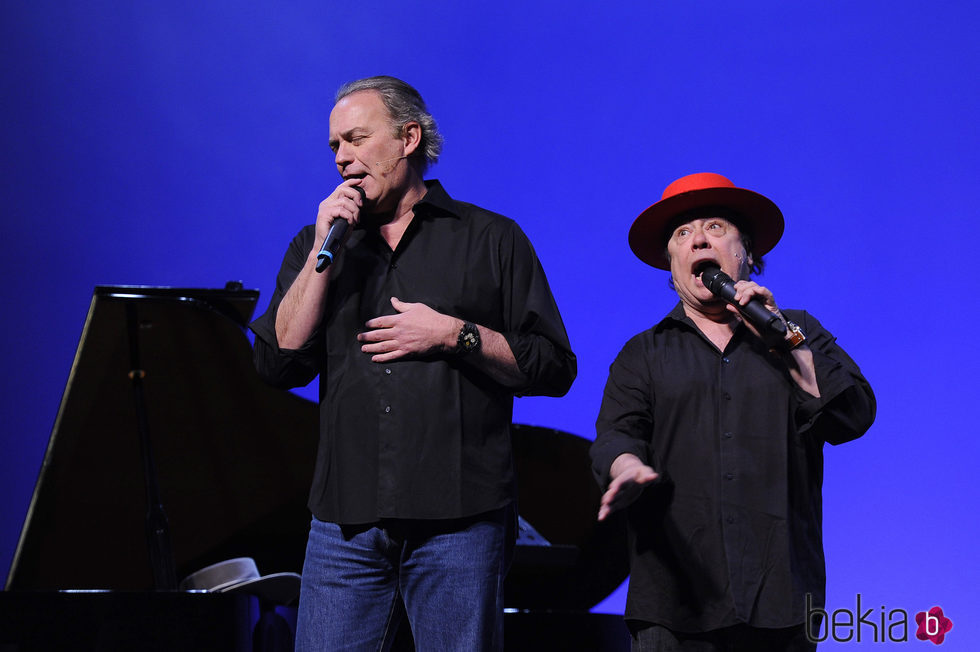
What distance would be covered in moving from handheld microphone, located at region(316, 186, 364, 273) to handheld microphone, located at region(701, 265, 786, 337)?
77 centimetres

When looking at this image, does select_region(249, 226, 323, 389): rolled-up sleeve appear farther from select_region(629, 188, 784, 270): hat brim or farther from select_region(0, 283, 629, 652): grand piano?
select_region(0, 283, 629, 652): grand piano

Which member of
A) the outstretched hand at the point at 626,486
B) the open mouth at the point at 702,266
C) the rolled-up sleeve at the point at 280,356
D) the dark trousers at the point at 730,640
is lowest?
the dark trousers at the point at 730,640

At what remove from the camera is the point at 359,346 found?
1.74m

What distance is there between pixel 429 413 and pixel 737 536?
2.12ft

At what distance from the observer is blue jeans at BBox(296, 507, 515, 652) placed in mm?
1586

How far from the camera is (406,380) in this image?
5.55ft

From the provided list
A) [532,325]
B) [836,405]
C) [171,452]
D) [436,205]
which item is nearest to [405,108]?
[436,205]

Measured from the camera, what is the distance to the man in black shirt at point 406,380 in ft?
5.30

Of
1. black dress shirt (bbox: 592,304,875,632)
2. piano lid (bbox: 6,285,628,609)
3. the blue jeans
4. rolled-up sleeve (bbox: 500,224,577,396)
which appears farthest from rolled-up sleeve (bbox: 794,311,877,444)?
piano lid (bbox: 6,285,628,609)

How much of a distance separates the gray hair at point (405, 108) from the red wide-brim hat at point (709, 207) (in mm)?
528

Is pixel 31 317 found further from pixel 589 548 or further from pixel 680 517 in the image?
pixel 680 517

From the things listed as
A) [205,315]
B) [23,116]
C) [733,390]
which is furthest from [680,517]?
[23,116]

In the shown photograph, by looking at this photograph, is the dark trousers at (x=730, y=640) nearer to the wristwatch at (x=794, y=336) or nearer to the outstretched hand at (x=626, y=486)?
the outstretched hand at (x=626, y=486)

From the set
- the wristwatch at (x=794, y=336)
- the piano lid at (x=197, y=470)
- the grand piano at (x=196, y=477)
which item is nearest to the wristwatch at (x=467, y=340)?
the wristwatch at (x=794, y=336)
